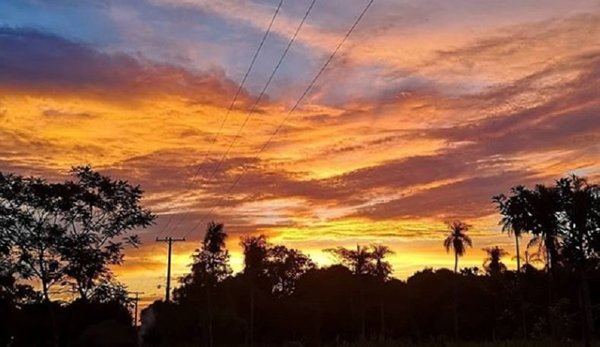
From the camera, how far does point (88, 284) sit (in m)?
27.4

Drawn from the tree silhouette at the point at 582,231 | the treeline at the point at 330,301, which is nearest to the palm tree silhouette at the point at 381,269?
the treeline at the point at 330,301

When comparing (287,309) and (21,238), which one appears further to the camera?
(287,309)

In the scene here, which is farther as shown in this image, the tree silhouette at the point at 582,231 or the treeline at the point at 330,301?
A: the treeline at the point at 330,301

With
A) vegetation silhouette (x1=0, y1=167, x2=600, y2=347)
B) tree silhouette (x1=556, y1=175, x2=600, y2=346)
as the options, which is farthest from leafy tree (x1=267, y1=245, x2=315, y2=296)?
tree silhouette (x1=556, y1=175, x2=600, y2=346)

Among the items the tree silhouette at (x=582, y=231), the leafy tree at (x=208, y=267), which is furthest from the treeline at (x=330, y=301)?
the tree silhouette at (x=582, y=231)

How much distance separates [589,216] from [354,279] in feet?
179

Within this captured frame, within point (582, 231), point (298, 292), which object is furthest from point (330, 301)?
point (582, 231)

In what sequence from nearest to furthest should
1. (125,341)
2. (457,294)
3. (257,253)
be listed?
1. (125,341)
2. (457,294)
3. (257,253)

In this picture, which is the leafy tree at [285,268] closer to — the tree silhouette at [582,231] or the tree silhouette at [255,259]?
the tree silhouette at [255,259]

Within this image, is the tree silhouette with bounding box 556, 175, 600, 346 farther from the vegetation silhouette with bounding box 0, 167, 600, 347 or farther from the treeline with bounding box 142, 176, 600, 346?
the treeline with bounding box 142, 176, 600, 346

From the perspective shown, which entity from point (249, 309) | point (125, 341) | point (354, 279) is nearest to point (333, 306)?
point (354, 279)

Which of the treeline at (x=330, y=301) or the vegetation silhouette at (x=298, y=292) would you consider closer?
the vegetation silhouette at (x=298, y=292)

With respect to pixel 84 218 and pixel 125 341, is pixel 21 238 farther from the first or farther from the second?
pixel 125 341

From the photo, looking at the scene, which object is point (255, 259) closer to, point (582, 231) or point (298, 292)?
point (298, 292)
